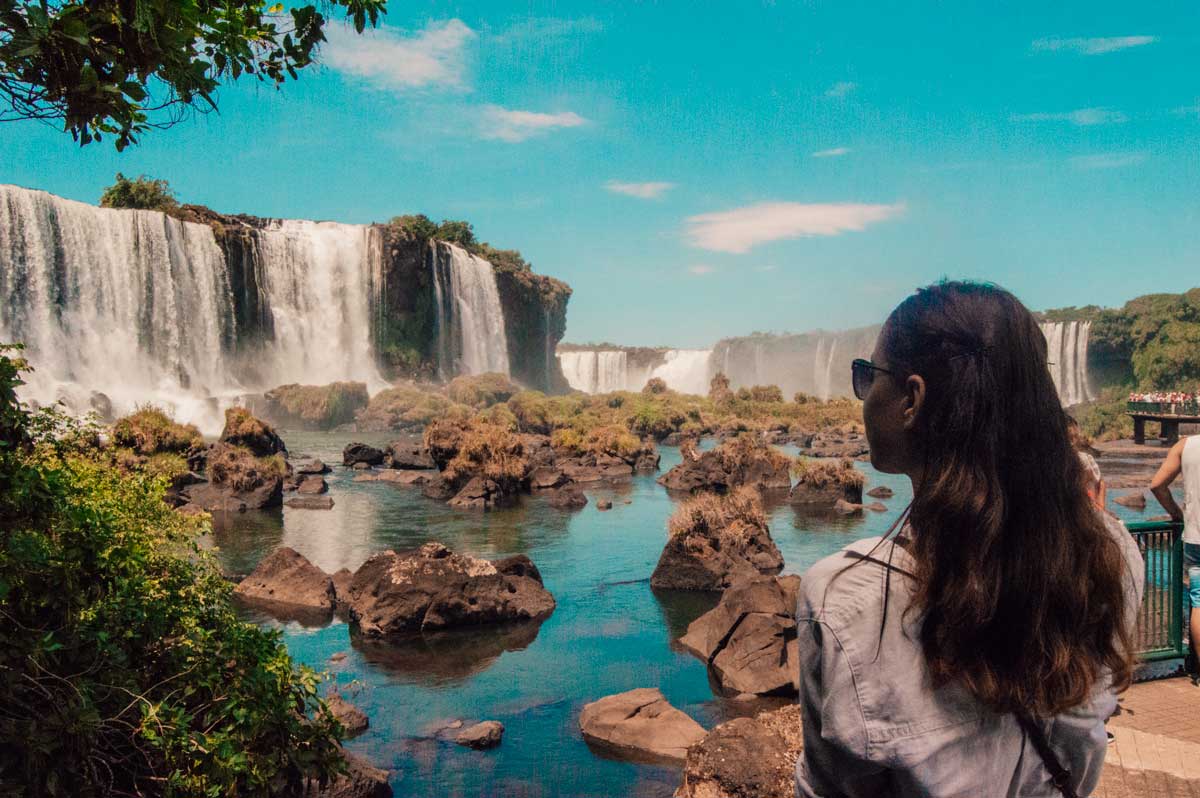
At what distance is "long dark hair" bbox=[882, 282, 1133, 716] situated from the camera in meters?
1.42

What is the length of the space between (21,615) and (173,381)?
45.8 meters

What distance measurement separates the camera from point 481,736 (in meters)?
8.87

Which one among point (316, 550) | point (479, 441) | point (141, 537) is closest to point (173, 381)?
point (479, 441)

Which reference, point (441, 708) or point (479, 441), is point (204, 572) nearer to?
point (441, 708)

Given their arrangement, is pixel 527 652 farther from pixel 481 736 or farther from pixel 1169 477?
pixel 1169 477

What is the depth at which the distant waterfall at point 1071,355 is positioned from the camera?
201 feet

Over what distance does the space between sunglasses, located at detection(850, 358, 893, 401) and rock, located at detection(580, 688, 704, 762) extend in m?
7.51

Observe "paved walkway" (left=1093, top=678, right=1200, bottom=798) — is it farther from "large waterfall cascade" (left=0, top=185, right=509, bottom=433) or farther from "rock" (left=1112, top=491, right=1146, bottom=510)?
"large waterfall cascade" (left=0, top=185, right=509, bottom=433)

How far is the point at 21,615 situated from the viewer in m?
4.47

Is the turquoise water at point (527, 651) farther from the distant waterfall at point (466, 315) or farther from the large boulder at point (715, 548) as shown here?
the distant waterfall at point (466, 315)

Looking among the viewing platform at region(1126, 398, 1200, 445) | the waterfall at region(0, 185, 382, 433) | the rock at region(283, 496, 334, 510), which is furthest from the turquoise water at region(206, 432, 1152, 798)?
the viewing platform at region(1126, 398, 1200, 445)

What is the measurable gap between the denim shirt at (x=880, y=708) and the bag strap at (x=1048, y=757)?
14mm

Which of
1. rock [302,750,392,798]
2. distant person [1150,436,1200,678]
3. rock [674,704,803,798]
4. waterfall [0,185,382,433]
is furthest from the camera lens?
waterfall [0,185,382,433]

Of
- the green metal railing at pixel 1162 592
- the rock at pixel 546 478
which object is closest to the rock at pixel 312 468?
the rock at pixel 546 478
